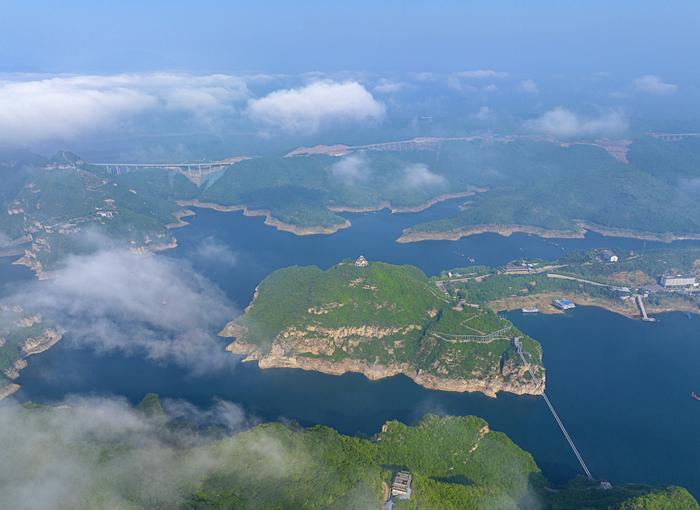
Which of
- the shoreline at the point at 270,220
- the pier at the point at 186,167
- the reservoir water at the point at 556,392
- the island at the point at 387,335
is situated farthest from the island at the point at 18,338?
the pier at the point at 186,167

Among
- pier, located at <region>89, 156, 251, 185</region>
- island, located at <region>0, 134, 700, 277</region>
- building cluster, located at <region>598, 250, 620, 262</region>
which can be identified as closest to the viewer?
building cluster, located at <region>598, 250, 620, 262</region>

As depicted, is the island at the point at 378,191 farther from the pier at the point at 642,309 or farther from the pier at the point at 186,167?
the pier at the point at 642,309

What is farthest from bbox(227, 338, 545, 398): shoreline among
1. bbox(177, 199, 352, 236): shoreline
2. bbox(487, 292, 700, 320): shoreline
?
bbox(177, 199, 352, 236): shoreline

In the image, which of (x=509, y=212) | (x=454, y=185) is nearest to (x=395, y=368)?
(x=509, y=212)

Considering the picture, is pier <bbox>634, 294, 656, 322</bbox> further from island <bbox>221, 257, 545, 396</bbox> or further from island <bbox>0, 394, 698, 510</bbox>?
island <bbox>0, 394, 698, 510</bbox>

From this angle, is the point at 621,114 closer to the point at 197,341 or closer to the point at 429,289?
the point at 429,289

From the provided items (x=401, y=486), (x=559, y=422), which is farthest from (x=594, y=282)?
(x=401, y=486)

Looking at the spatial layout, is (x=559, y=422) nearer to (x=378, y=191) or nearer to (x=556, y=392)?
(x=556, y=392)
